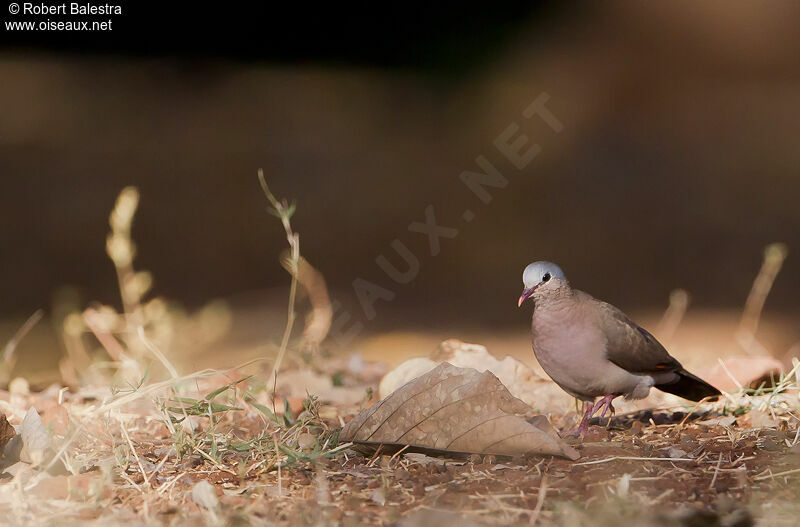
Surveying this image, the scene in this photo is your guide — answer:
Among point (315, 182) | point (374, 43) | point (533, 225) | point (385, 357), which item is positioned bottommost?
point (385, 357)

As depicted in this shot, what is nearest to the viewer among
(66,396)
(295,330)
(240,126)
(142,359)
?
(66,396)

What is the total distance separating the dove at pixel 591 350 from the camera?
2.66 metres

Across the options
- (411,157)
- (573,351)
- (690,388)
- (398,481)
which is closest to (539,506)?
(398,481)

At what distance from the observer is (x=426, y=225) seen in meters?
6.40

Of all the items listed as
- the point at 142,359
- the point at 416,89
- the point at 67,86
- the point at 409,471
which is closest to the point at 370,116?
the point at 416,89

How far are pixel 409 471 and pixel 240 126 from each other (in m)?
4.65

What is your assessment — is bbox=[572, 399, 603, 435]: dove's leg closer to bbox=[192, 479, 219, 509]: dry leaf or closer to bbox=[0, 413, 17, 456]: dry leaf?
bbox=[192, 479, 219, 509]: dry leaf

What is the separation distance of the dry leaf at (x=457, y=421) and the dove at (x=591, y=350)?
0.54m

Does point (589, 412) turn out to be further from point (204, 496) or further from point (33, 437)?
point (33, 437)

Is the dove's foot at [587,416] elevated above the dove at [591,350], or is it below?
below

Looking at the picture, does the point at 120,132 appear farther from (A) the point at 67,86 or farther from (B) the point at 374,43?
(B) the point at 374,43

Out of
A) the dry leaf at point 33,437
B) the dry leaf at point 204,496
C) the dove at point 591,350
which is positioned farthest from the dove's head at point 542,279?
the dry leaf at point 33,437

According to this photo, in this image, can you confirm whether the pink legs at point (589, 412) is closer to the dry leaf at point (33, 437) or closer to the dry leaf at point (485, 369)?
the dry leaf at point (485, 369)

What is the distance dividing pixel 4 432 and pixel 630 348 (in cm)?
173
